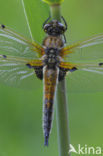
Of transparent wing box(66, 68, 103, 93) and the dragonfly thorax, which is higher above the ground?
the dragonfly thorax

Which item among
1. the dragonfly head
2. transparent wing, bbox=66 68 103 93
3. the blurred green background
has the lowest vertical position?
the blurred green background

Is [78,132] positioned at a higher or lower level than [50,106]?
lower

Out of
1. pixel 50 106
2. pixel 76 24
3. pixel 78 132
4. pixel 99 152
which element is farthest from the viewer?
pixel 76 24

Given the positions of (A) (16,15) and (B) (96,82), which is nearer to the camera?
(B) (96,82)

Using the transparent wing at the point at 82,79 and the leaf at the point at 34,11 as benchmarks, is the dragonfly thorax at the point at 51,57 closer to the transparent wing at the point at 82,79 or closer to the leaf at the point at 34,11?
the transparent wing at the point at 82,79

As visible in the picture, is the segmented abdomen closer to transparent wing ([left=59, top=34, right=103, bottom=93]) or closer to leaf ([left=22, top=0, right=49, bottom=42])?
transparent wing ([left=59, top=34, right=103, bottom=93])

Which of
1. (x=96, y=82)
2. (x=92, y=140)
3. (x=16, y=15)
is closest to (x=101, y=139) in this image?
(x=92, y=140)

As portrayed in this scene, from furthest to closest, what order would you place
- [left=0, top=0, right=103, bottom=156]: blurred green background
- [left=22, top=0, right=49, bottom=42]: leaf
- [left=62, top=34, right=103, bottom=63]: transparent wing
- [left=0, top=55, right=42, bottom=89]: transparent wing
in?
[left=0, top=0, right=103, bottom=156]: blurred green background
[left=0, top=55, right=42, bottom=89]: transparent wing
[left=62, top=34, right=103, bottom=63]: transparent wing
[left=22, top=0, right=49, bottom=42]: leaf

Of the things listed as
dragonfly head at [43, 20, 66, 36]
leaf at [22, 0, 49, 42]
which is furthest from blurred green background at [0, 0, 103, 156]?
leaf at [22, 0, 49, 42]

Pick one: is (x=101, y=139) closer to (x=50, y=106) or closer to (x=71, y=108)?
(x=71, y=108)
